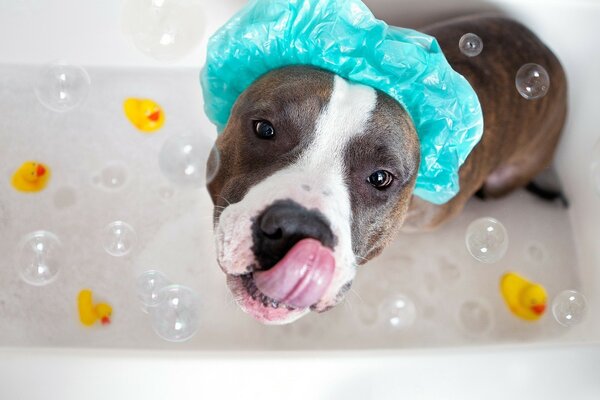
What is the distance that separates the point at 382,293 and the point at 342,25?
141cm

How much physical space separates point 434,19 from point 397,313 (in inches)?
52.7

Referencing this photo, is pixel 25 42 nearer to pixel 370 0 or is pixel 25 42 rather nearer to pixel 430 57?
pixel 370 0

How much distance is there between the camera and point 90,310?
8.72ft

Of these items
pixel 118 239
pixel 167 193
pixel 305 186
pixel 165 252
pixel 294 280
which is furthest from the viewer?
pixel 167 193

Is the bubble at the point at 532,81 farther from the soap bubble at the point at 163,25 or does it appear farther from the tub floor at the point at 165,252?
the soap bubble at the point at 163,25

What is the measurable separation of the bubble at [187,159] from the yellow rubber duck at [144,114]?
72cm

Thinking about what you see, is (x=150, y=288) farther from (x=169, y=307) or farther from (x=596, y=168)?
(x=596, y=168)

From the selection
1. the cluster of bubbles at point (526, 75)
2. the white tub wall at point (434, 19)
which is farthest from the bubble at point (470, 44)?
the white tub wall at point (434, 19)

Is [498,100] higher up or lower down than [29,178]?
lower down

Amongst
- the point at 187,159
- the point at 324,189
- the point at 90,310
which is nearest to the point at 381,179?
the point at 324,189

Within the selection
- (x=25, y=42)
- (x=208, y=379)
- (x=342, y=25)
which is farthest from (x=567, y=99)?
(x=25, y=42)

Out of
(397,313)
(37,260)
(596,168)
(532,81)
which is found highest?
(37,260)

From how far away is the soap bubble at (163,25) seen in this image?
240cm

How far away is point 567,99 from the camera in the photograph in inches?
113
